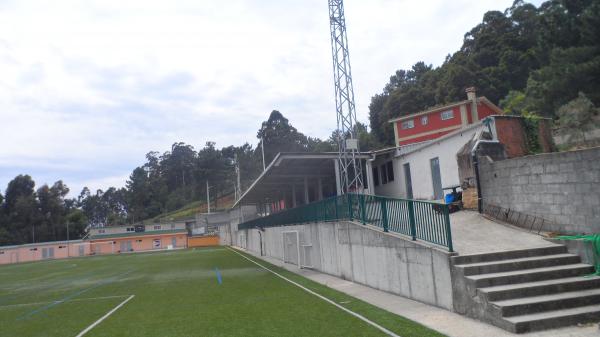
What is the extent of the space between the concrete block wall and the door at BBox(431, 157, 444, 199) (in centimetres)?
784

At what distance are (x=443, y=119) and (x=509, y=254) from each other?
3498 cm

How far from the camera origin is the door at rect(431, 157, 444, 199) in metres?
20.8

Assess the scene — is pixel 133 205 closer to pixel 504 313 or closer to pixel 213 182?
pixel 213 182

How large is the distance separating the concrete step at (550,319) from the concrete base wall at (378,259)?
5.69ft

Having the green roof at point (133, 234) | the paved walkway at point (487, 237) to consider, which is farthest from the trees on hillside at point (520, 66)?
the green roof at point (133, 234)

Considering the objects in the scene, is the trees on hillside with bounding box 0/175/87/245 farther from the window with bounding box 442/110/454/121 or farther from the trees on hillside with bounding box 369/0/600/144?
the window with bounding box 442/110/454/121

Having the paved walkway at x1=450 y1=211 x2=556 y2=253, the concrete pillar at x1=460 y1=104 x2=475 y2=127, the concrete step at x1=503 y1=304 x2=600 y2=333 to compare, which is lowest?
the concrete step at x1=503 y1=304 x2=600 y2=333

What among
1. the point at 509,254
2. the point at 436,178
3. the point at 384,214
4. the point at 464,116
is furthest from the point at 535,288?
the point at 464,116

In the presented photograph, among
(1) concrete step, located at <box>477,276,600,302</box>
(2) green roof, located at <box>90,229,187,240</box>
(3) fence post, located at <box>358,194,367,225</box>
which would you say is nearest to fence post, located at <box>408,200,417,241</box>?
(1) concrete step, located at <box>477,276,600,302</box>

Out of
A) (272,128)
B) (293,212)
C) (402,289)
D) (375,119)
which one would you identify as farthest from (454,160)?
(272,128)

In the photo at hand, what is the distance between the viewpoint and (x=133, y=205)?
420 feet

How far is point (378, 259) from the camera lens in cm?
1193

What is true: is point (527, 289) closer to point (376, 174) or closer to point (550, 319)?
point (550, 319)

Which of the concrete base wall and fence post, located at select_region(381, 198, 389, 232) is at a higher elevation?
fence post, located at select_region(381, 198, 389, 232)
